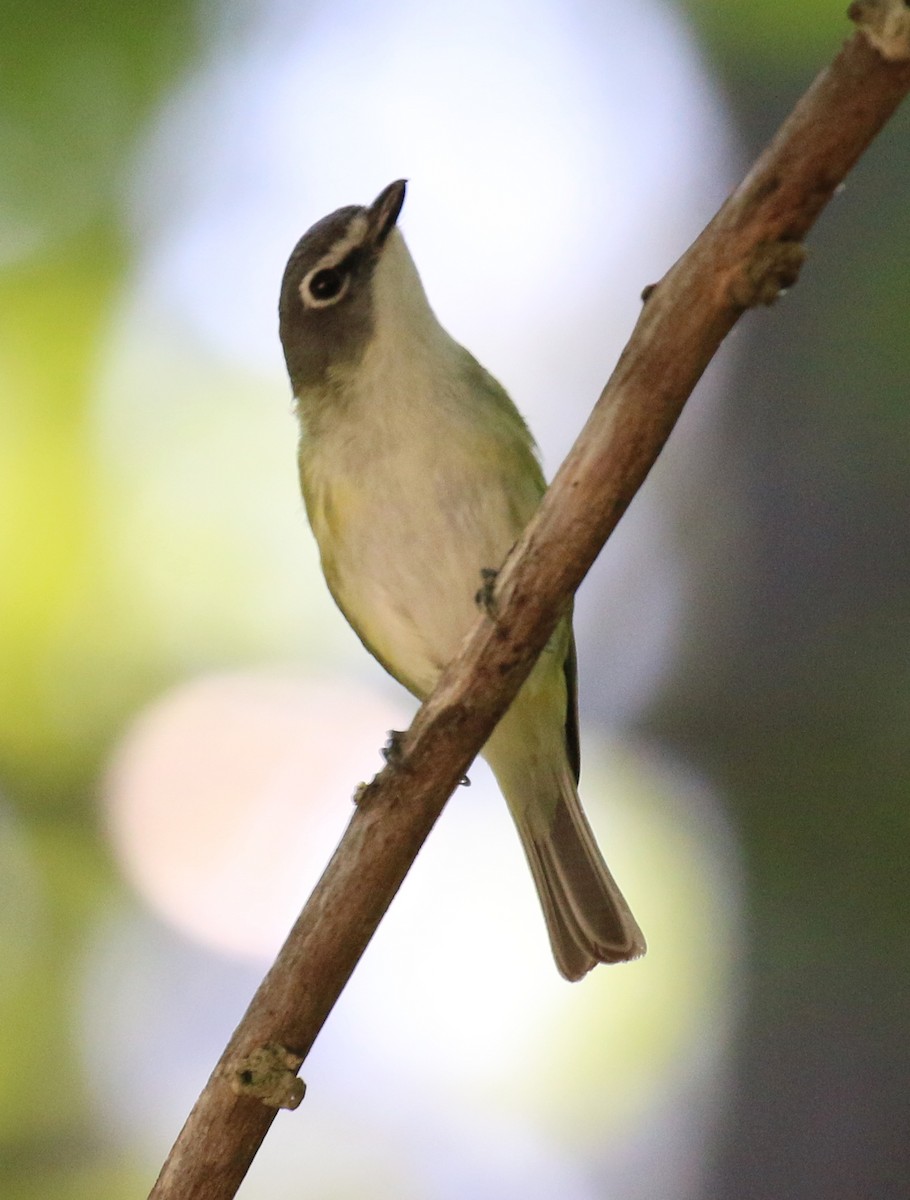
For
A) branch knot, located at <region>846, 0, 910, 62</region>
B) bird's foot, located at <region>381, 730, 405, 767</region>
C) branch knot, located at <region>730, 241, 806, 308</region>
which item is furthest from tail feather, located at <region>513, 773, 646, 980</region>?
branch knot, located at <region>846, 0, 910, 62</region>

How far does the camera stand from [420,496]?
294cm

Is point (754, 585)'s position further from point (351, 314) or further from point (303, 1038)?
point (303, 1038)

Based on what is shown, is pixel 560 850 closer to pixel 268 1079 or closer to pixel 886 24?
pixel 268 1079

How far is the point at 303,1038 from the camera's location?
208cm

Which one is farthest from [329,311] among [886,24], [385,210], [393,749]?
[886,24]

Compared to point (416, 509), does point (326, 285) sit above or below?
above

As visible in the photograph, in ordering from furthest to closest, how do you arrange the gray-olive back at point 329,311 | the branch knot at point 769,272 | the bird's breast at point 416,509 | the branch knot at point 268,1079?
the gray-olive back at point 329,311, the bird's breast at point 416,509, the branch knot at point 268,1079, the branch knot at point 769,272

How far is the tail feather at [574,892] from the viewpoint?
3271mm

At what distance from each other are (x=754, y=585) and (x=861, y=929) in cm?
106

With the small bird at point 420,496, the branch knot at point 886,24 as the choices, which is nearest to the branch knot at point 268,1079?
the small bird at point 420,496

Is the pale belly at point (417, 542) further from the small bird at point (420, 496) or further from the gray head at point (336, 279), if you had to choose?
the gray head at point (336, 279)

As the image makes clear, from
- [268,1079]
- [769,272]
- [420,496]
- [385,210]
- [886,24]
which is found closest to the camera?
[886,24]

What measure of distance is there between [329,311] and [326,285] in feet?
0.23

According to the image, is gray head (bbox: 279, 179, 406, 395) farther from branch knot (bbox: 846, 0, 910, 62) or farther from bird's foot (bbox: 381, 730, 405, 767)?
branch knot (bbox: 846, 0, 910, 62)
